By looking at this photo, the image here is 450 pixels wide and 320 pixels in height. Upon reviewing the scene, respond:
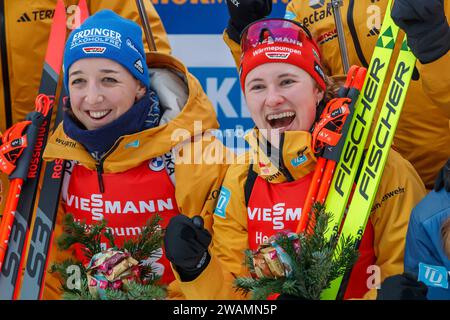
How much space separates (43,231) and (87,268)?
41.5 inches

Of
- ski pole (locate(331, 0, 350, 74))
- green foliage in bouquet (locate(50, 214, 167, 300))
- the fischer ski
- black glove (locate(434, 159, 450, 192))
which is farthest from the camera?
ski pole (locate(331, 0, 350, 74))

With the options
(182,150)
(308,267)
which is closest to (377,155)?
(182,150)

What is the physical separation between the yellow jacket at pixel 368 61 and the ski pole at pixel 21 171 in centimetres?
114

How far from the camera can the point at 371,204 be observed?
3348 millimetres

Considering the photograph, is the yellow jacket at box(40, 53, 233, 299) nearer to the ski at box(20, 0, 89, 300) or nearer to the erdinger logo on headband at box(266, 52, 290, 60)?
the ski at box(20, 0, 89, 300)

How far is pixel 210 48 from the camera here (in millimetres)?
5414

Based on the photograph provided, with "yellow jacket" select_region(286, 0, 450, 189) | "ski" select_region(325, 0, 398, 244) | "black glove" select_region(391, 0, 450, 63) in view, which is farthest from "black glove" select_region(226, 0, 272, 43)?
"black glove" select_region(391, 0, 450, 63)

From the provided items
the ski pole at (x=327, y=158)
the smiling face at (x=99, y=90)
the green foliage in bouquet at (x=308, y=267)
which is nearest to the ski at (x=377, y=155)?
the ski pole at (x=327, y=158)

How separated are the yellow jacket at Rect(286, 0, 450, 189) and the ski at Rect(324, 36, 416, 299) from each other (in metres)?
0.35

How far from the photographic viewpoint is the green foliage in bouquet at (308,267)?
2.62 m

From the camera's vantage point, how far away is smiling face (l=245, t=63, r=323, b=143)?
3.51 meters

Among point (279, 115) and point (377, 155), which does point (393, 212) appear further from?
point (279, 115)

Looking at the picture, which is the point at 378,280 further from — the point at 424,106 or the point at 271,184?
the point at 424,106
